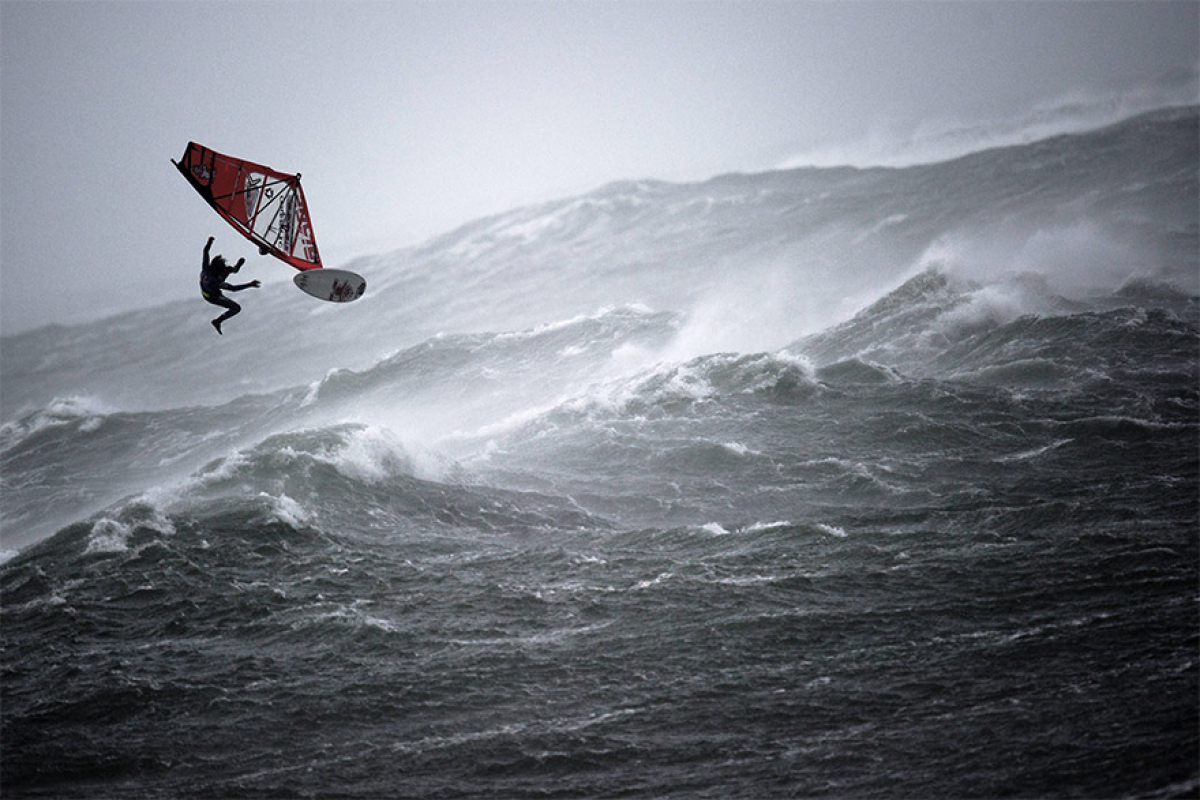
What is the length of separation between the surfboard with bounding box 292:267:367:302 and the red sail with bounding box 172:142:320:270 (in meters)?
0.24

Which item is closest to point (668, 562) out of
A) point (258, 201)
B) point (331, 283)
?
point (331, 283)

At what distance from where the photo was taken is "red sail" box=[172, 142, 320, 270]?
1541 cm

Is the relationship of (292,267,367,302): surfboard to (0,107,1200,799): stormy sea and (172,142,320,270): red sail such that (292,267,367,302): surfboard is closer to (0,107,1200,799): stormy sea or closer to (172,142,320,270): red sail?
(172,142,320,270): red sail

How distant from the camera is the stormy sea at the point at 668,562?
1421 cm

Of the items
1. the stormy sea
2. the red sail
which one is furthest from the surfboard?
the stormy sea

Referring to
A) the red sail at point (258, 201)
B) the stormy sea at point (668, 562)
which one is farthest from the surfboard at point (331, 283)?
the stormy sea at point (668, 562)

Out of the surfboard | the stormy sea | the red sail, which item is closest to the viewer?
the stormy sea

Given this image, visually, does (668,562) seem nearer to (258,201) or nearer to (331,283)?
(331,283)

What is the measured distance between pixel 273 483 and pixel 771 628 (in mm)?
15391

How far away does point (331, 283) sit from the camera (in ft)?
52.9

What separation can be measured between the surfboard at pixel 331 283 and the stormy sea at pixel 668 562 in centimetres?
685

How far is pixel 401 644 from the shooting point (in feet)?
58.4

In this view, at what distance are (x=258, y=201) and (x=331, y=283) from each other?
6.08 ft

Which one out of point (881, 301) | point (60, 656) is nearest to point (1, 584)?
point (60, 656)
